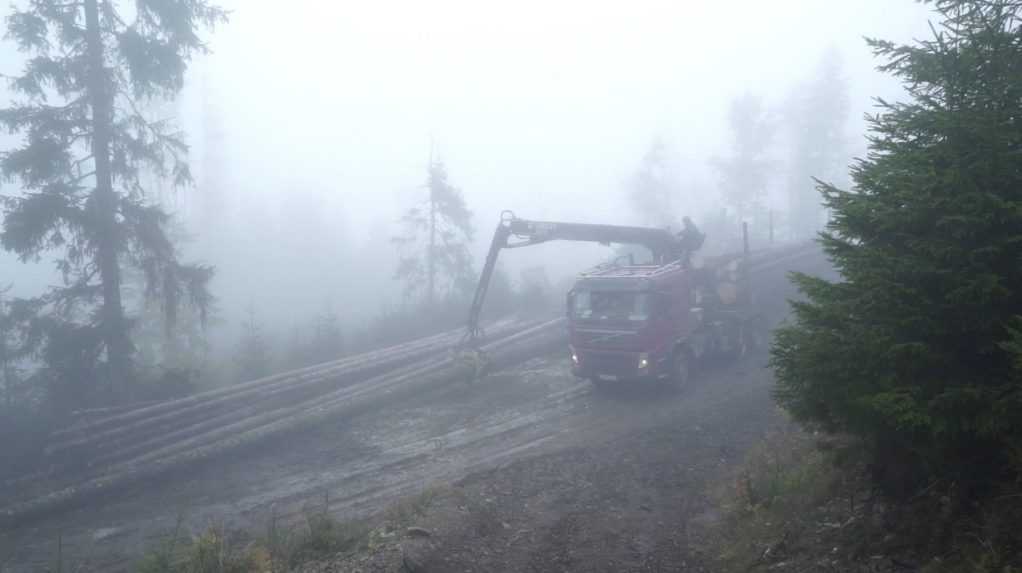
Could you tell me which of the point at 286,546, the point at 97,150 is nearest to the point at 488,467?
the point at 286,546

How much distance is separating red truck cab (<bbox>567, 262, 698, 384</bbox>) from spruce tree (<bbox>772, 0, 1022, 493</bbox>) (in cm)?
939

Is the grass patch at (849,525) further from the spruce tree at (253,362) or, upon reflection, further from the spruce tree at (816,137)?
the spruce tree at (816,137)

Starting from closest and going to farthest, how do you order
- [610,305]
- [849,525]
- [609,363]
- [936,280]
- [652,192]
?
[936,280] → [849,525] → [609,363] → [610,305] → [652,192]

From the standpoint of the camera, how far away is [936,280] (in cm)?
564

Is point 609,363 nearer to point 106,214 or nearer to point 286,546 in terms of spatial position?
point 286,546

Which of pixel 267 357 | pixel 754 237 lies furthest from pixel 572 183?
pixel 267 357

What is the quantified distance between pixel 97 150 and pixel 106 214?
1.64 m

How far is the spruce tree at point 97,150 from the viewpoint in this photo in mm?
15258

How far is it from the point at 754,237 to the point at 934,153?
41841mm

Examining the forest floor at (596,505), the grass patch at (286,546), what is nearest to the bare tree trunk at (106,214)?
the grass patch at (286,546)

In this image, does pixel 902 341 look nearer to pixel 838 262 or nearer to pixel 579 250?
pixel 838 262

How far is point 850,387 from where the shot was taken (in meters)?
5.97

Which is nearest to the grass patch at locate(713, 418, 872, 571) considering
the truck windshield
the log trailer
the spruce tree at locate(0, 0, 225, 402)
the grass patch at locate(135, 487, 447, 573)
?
the grass patch at locate(135, 487, 447, 573)

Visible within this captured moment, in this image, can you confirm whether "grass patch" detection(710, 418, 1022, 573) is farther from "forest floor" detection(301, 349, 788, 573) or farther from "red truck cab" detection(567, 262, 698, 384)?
"red truck cab" detection(567, 262, 698, 384)
